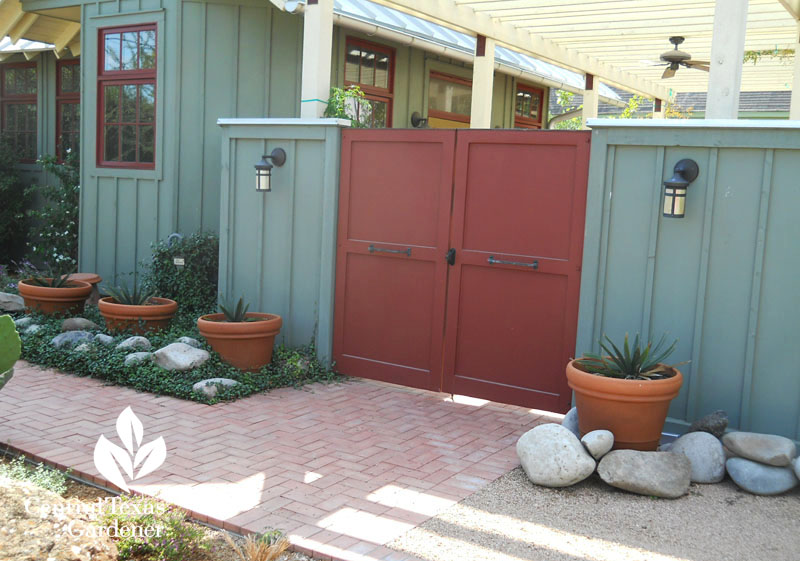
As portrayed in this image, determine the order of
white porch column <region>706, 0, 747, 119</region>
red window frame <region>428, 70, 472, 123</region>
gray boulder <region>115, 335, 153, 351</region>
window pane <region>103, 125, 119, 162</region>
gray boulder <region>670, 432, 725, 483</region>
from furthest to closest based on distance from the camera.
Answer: red window frame <region>428, 70, 472, 123</region> < window pane <region>103, 125, 119, 162</region> < gray boulder <region>115, 335, 153, 351</region> < white porch column <region>706, 0, 747, 119</region> < gray boulder <region>670, 432, 725, 483</region>

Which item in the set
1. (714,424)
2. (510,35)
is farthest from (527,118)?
(714,424)

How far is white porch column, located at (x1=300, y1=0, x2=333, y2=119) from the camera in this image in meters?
6.76

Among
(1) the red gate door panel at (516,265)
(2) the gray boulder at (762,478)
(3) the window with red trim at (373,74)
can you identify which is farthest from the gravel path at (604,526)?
(3) the window with red trim at (373,74)

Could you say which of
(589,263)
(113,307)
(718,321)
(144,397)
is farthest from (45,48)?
(718,321)

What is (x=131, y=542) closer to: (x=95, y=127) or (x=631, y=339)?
(x=631, y=339)

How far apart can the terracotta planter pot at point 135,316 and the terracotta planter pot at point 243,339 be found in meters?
0.85

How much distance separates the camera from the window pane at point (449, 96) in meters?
11.4

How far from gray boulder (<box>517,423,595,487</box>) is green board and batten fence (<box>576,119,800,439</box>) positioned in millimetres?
1104

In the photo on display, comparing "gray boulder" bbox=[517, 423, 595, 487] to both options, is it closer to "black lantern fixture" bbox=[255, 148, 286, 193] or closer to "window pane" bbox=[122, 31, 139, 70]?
"black lantern fixture" bbox=[255, 148, 286, 193]

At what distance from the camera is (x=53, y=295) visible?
767cm

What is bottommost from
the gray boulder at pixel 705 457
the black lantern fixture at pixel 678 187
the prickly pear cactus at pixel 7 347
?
the gray boulder at pixel 705 457

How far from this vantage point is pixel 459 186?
19.7 feet

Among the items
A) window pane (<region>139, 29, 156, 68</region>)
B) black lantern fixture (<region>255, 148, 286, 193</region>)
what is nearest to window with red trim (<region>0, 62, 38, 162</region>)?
window pane (<region>139, 29, 156, 68</region>)

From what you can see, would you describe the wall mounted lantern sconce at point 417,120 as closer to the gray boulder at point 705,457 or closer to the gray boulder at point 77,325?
the gray boulder at point 77,325
